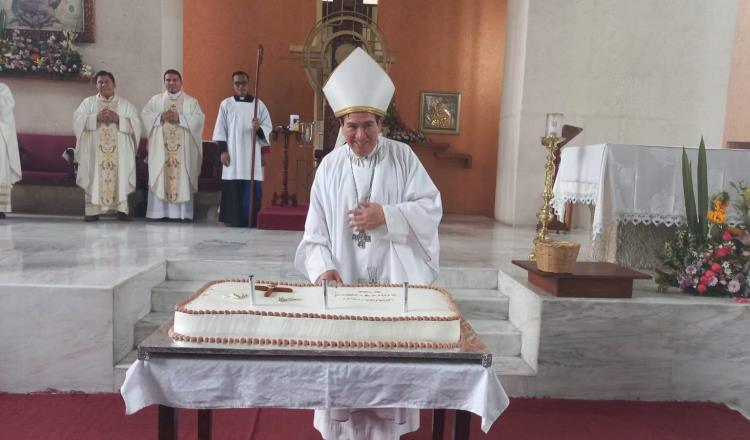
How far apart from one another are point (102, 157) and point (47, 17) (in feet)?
8.72

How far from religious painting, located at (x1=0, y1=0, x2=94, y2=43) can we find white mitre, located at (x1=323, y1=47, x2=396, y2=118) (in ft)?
24.8

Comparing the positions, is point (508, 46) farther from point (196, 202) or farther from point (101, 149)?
point (101, 149)

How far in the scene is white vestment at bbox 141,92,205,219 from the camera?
754 cm

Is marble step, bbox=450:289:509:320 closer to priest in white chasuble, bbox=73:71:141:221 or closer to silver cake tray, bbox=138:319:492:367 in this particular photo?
silver cake tray, bbox=138:319:492:367

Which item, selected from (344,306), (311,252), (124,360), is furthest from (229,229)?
(344,306)

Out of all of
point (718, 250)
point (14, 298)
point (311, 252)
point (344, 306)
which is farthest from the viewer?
point (718, 250)

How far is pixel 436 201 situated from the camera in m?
2.35

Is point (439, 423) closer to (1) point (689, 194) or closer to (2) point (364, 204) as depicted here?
(2) point (364, 204)

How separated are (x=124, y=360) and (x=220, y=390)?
2.42 meters

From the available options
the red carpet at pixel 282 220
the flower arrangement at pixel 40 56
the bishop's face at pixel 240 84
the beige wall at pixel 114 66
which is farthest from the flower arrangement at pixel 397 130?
the flower arrangement at pixel 40 56

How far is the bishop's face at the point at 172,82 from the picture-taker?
24.5 feet

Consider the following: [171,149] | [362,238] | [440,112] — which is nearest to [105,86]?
[171,149]

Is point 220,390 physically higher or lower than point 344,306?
lower

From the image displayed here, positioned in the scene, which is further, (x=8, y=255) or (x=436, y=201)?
(x=8, y=255)
